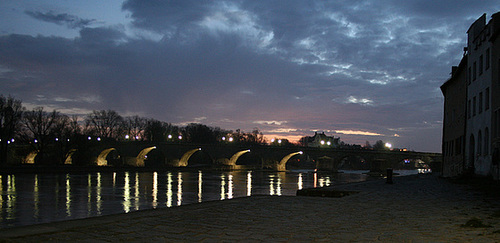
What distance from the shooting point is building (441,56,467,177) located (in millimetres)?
32812

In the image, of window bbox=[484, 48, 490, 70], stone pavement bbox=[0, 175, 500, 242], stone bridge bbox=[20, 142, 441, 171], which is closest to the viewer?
stone pavement bbox=[0, 175, 500, 242]

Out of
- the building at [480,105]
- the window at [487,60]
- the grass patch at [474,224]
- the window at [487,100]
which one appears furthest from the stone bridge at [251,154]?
the grass patch at [474,224]

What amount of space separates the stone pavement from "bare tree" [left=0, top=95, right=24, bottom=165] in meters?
74.7

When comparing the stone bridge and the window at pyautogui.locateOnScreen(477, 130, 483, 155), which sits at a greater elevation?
the window at pyautogui.locateOnScreen(477, 130, 483, 155)

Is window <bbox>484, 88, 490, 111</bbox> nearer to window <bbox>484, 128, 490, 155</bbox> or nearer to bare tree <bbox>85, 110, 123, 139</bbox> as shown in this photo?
window <bbox>484, 128, 490, 155</bbox>

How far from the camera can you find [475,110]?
95.1 ft

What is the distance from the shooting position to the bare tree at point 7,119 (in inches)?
2970

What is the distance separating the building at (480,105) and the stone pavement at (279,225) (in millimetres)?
13388

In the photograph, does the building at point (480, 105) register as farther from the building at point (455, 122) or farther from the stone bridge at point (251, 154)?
the stone bridge at point (251, 154)

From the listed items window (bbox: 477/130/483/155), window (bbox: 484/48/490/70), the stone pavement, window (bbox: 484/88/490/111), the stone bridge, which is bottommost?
the stone bridge

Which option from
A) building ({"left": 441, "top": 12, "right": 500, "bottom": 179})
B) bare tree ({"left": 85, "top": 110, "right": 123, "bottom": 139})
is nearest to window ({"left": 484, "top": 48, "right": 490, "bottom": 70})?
building ({"left": 441, "top": 12, "right": 500, "bottom": 179})

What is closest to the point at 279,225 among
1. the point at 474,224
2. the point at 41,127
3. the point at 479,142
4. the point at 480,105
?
the point at 474,224

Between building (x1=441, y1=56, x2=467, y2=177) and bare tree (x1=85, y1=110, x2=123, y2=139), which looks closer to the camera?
building (x1=441, y1=56, x2=467, y2=177)

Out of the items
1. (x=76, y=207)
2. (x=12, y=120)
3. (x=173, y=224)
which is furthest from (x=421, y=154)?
(x=173, y=224)
